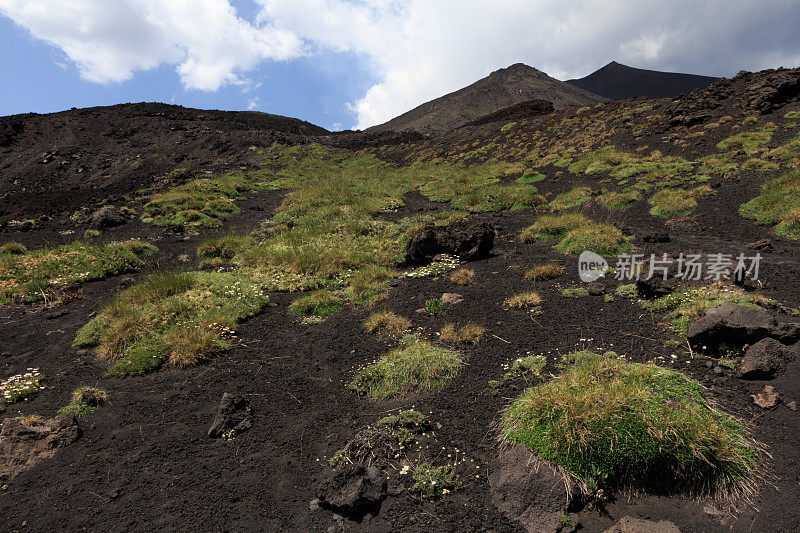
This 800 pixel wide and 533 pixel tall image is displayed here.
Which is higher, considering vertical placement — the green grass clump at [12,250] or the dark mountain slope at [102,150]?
the dark mountain slope at [102,150]

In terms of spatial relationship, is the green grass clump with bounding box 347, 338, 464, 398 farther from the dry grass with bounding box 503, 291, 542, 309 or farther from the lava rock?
the lava rock

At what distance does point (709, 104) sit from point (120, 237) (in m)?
31.8

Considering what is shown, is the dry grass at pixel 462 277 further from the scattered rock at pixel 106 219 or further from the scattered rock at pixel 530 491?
the scattered rock at pixel 106 219

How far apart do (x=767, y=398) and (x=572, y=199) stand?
11.7 meters

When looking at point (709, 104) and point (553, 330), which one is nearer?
point (553, 330)

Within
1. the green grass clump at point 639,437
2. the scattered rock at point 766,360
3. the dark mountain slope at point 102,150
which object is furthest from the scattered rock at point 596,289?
the dark mountain slope at point 102,150

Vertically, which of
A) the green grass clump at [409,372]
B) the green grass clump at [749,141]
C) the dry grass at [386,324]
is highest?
the green grass clump at [749,141]

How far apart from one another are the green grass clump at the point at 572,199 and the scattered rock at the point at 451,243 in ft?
16.0

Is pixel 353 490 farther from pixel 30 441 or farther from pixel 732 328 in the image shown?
pixel 732 328

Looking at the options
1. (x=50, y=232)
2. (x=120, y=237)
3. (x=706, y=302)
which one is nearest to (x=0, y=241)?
(x=50, y=232)

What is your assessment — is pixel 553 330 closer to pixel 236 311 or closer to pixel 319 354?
pixel 319 354

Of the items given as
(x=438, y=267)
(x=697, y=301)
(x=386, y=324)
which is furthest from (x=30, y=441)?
(x=697, y=301)

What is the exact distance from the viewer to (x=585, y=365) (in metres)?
4.38

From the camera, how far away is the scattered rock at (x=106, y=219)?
639 inches
